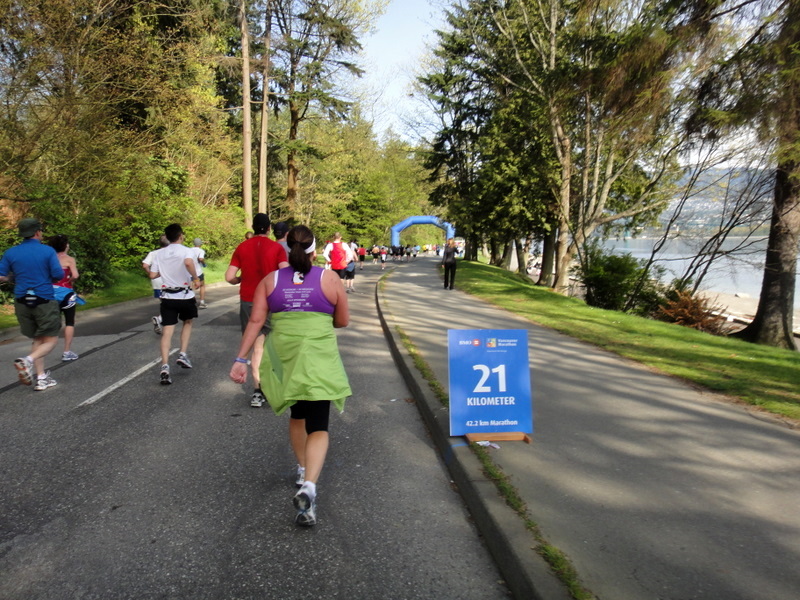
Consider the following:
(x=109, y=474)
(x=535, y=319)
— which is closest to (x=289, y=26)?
(x=535, y=319)

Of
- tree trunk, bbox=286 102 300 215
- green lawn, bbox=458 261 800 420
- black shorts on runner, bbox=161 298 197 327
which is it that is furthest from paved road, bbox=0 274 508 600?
tree trunk, bbox=286 102 300 215

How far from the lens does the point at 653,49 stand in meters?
12.2

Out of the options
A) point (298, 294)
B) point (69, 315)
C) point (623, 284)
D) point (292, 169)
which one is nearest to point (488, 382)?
point (298, 294)

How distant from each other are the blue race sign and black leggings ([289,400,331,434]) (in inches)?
58.0

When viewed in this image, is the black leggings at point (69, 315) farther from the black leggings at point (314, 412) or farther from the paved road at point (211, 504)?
the black leggings at point (314, 412)

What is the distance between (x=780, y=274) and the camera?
13477 millimetres

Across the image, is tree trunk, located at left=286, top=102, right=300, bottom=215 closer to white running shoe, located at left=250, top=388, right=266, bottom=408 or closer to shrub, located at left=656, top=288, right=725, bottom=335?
shrub, located at left=656, top=288, right=725, bottom=335

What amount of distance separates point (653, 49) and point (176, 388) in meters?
11.4

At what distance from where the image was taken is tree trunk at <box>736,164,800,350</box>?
13.0 m

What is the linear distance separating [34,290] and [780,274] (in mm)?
14648

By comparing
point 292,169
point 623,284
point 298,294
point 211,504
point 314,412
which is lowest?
point 211,504

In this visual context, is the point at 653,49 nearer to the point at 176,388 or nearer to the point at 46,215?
the point at 176,388

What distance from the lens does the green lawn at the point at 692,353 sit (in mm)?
6829

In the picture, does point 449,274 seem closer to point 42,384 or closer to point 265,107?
point 42,384
